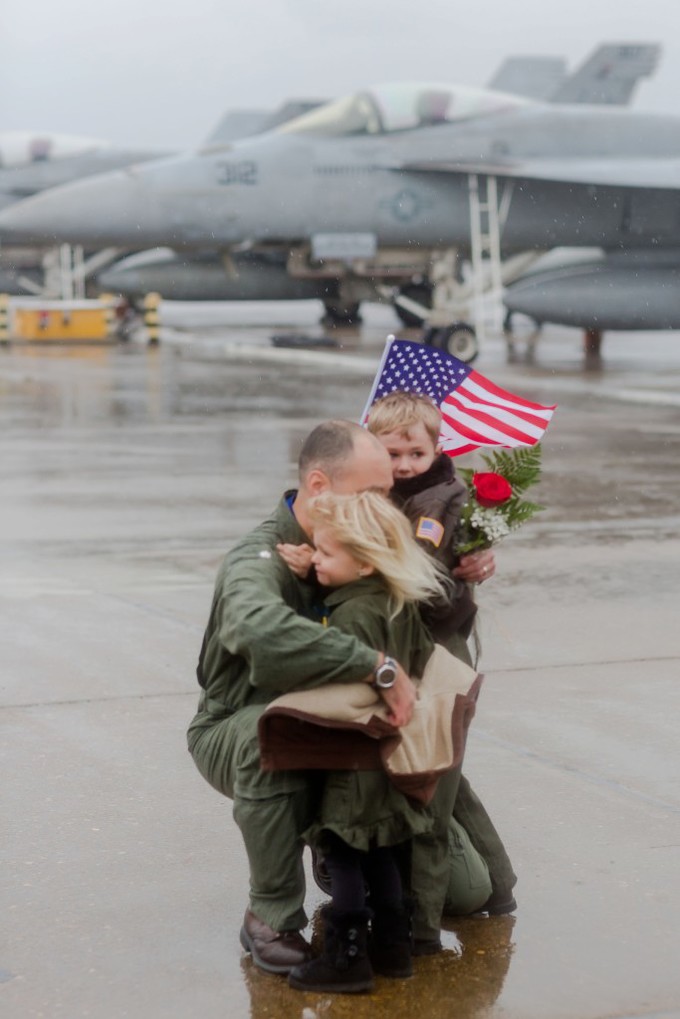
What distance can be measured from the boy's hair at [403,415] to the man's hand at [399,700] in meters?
0.67

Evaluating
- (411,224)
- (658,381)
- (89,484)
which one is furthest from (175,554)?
(411,224)

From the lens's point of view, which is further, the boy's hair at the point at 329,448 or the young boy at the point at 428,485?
the young boy at the point at 428,485

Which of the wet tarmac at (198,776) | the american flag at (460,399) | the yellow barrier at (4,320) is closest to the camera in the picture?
the wet tarmac at (198,776)

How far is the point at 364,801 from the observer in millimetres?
3035

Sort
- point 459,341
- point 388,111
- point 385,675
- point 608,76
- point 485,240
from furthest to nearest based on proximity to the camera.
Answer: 1. point 608,76
2. point 485,240
3. point 388,111
4. point 459,341
5. point 385,675

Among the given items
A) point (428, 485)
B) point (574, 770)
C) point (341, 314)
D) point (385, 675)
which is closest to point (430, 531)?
point (428, 485)

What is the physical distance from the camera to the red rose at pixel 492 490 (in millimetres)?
3277

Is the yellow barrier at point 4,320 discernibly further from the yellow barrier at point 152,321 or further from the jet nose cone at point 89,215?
the jet nose cone at point 89,215

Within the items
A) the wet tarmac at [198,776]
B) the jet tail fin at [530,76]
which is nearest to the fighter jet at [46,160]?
the jet tail fin at [530,76]

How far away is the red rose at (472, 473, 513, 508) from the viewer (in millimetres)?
3277

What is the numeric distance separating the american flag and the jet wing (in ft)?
58.4

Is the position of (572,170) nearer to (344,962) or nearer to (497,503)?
(497,503)

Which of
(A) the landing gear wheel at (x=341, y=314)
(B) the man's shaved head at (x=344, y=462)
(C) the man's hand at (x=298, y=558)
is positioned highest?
(B) the man's shaved head at (x=344, y=462)

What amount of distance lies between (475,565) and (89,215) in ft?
63.6
